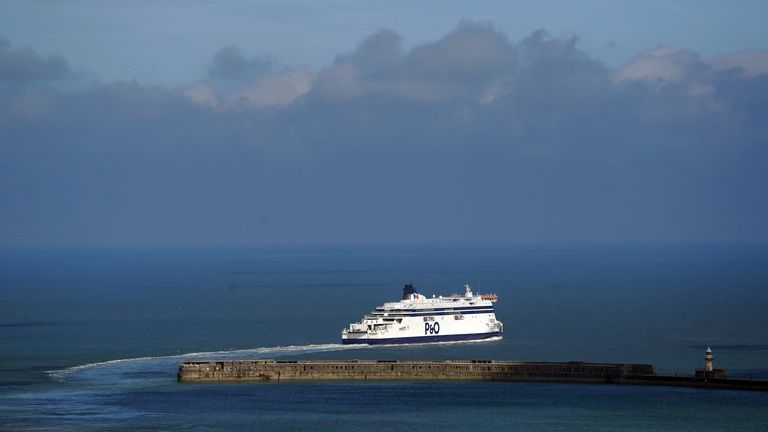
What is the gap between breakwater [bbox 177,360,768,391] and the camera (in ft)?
331

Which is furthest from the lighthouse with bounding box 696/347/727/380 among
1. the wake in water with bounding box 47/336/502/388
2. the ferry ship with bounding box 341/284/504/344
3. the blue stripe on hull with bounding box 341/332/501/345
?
the ferry ship with bounding box 341/284/504/344

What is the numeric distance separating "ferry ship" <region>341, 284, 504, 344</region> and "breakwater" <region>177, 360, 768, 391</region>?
2222 cm

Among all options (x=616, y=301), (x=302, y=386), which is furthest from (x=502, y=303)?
(x=302, y=386)

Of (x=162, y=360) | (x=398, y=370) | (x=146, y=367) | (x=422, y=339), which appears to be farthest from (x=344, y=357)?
(x=146, y=367)

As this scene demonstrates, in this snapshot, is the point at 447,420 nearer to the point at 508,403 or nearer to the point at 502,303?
the point at 508,403

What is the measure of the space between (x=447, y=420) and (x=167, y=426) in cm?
1695

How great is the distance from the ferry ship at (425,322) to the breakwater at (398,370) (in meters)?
22.2

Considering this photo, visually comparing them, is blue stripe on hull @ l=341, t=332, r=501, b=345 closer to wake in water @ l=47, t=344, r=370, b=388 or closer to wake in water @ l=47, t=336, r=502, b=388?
wake in water @ l=47, t=336, r=502, b=388

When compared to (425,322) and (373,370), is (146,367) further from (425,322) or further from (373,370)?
(425,322)

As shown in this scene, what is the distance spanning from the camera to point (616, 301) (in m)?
186

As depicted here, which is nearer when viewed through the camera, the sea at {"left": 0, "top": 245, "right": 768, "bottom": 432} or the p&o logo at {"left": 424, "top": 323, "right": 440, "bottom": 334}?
the sea at {"left": 0, "top": 245, "right": 768, "bottom": 432}

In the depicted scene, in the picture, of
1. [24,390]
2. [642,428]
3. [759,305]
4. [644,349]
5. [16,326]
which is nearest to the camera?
[642,428]

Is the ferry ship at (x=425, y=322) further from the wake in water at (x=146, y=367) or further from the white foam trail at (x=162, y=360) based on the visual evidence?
the white foam trail at (x=162, y=360)

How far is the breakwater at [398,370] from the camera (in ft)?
Result: 331
